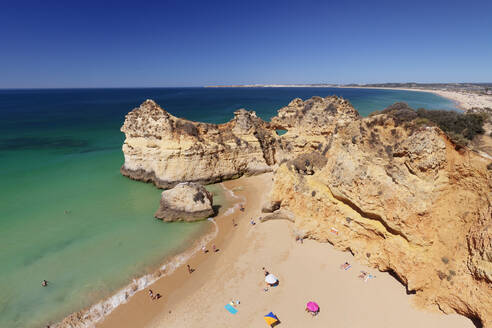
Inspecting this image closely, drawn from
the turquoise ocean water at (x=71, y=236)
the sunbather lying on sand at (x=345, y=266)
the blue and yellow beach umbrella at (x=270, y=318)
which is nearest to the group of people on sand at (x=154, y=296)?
the turquoise ocean water at (x=71, y=236)

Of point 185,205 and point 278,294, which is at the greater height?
point 185,205

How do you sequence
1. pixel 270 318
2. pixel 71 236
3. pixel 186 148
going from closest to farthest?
1. pixel 270 318
2. pixel 71 236
3. pixel 186 148

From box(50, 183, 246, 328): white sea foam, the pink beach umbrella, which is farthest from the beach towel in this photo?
box(50, 183, 246, 328): white sea foam

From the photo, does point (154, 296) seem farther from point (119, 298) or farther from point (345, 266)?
point (345, 266)

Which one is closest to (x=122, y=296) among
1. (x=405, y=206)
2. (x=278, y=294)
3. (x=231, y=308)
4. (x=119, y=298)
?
(x=119, y=298)

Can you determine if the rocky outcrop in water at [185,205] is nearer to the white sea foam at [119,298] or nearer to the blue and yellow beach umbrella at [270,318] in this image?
the white sea foam at [119,298]

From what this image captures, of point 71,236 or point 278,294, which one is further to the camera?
point 71,236
